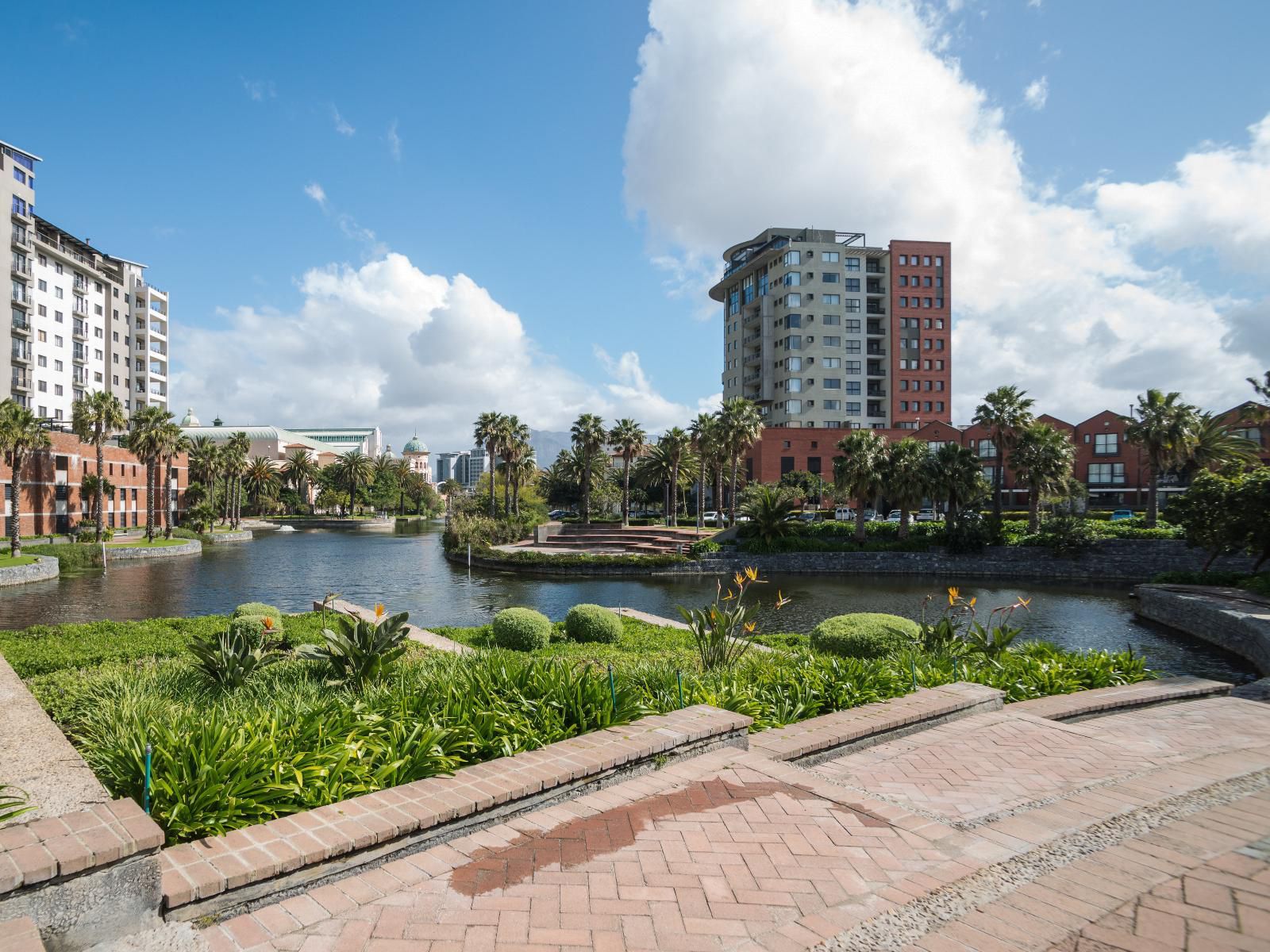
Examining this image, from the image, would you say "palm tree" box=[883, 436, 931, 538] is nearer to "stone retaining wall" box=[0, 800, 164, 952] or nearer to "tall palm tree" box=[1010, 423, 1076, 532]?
"tall palm tree" box=[1010, 423, 1076, 532]

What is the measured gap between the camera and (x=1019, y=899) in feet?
13.8

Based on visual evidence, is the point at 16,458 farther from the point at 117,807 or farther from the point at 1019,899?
the point at 1019,899

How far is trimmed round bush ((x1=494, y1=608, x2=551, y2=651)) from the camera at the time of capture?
52.3 ft

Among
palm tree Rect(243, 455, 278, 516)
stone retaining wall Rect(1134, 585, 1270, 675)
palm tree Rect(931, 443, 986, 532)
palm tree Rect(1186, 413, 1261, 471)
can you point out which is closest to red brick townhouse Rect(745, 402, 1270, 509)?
palm tree Rect(1186, 413, 1261, 471)

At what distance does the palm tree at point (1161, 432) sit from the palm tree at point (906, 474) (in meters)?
14.1

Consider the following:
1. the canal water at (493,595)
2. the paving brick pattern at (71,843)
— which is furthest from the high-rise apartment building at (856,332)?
the paving brick pattern at (71,843)

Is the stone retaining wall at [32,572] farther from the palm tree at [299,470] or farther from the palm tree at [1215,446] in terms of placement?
the palm tree at [299,470]

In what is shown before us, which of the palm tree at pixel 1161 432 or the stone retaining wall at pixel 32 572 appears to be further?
the palm tree at pixel 1161 432

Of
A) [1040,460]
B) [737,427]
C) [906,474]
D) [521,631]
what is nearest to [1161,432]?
[1040,460]

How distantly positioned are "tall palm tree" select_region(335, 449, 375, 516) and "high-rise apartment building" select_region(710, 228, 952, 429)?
209 feet

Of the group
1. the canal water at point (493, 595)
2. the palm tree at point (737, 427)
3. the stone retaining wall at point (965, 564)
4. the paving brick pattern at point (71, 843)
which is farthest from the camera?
the palm tree at point (737, 427)

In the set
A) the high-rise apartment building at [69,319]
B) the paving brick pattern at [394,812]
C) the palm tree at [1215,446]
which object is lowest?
the paving brick pattern at [394,812]

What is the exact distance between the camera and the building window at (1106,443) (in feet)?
230

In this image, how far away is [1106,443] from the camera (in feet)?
231
